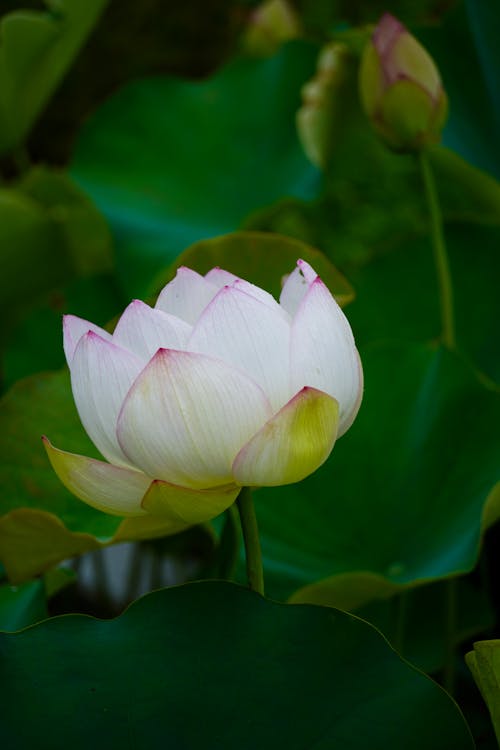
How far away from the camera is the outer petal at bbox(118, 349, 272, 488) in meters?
0.42

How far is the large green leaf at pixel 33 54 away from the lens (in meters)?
1.06

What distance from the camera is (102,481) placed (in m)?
0.44

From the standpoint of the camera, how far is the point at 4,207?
1.04m

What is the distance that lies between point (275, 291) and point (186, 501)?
303mm

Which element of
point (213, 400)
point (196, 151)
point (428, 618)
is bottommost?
point (428, 618)

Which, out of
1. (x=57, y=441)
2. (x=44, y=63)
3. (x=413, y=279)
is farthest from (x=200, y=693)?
(x=44, y=63)

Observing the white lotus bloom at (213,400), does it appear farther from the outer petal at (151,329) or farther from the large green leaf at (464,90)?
the large green leaf at (464,90)

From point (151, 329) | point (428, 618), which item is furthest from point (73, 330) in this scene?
point (428, 618)

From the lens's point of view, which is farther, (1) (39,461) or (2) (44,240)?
(2) (44,240)

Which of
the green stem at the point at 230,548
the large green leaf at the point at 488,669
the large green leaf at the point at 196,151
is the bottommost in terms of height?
the green stem at the point at 230,548

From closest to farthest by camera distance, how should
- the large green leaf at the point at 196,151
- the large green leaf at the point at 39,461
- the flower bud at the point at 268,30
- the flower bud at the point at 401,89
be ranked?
the large green leaf at the point at 39,461, the flower bud at the point at 401,89, the large green leaf at the point at 196,151, the flower bud at the point at 268,30

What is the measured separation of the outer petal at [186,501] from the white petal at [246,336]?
5cm

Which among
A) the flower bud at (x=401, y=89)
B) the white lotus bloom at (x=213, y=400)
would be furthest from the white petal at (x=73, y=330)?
the flower bud at (x=401, y=89)

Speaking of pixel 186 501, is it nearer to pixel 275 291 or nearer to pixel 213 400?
pixel 213 400
